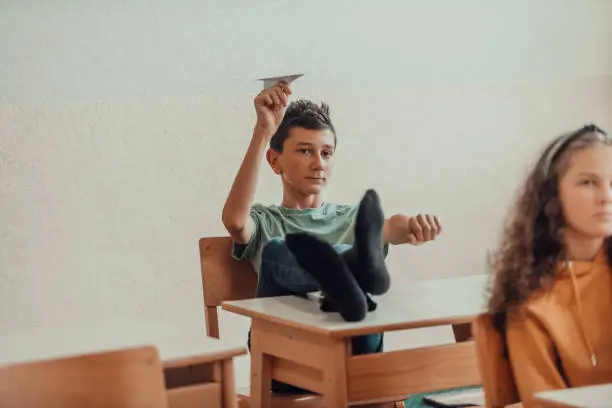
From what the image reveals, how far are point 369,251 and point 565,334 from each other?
0.45 metres

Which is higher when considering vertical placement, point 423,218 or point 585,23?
point 585,23

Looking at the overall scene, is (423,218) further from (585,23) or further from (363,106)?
(585,23)

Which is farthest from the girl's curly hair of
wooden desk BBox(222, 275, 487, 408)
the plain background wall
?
the plain background wall

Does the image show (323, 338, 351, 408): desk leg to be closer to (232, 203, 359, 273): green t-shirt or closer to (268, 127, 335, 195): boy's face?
(232, 203, 359, 273): green t-shirt

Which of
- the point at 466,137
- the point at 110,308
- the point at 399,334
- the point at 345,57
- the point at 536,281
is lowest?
the point at 399,334

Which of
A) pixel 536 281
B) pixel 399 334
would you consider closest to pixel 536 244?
pixel 536 281

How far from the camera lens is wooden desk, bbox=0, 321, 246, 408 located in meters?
1.65

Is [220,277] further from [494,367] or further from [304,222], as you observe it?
[494,367]

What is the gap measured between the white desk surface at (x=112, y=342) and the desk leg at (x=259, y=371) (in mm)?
245

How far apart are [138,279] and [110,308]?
0.42 ft

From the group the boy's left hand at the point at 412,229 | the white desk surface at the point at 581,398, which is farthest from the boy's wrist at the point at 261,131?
the white desk surface at the point at 581,398

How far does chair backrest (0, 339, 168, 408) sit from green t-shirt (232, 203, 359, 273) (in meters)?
1.08

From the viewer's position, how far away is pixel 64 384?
56.8 inches

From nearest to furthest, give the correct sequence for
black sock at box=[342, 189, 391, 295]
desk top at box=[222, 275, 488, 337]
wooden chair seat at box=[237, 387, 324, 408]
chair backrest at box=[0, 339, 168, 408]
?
chair backrest at box=[0, 339, 168, 408], desk top at box=[222, 275, 488, 337], black sock at box=[342, 189, 391, 295], wooden chair seat at box=[237, 387, 324, 408]
